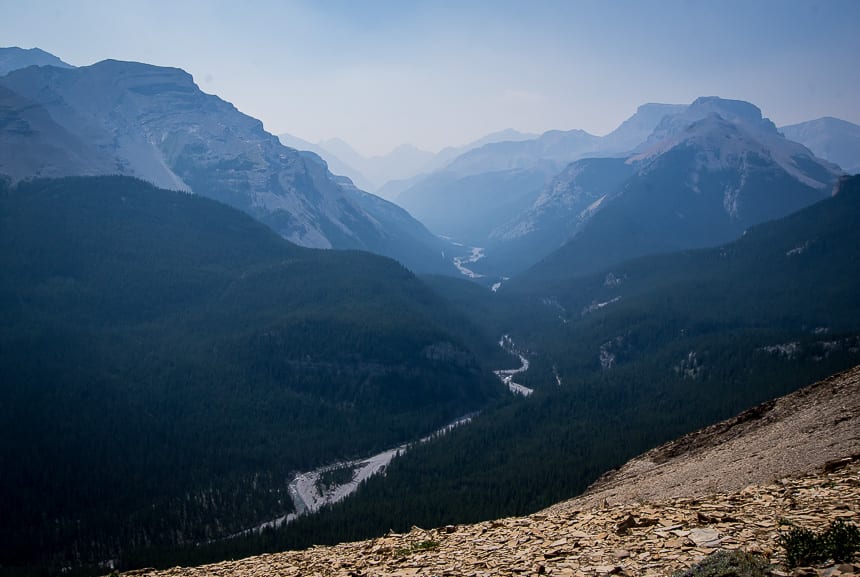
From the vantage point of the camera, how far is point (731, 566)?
15.4 meters

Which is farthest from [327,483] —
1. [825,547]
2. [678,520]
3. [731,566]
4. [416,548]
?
[825,547]

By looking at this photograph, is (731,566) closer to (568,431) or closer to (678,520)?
(678,520)

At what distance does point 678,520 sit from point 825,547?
657 cm

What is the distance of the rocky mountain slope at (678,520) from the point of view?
61.2 feet

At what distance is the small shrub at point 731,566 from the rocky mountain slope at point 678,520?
17.8 inches

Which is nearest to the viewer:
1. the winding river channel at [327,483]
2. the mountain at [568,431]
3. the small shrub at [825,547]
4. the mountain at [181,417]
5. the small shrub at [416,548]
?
the small shrub at [825,547]

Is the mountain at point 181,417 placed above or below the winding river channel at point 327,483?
above

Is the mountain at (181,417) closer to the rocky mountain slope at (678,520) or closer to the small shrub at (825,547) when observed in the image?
the rocky mountain slope at (678,520)

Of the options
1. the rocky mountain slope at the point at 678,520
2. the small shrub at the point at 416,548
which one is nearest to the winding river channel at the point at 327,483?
the rocky mountain slope at the point at 678,520

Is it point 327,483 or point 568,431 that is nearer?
point 327,483

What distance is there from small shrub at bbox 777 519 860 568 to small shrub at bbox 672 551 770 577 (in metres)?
0.73

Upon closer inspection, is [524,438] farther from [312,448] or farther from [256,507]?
[256,507]

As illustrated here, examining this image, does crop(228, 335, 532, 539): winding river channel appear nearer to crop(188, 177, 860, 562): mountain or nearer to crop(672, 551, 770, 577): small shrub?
crop(188, 177, 860, 562): mountain

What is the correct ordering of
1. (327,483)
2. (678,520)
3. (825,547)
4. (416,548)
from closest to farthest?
(825,547), (678,520), (416,548), (327,483)
